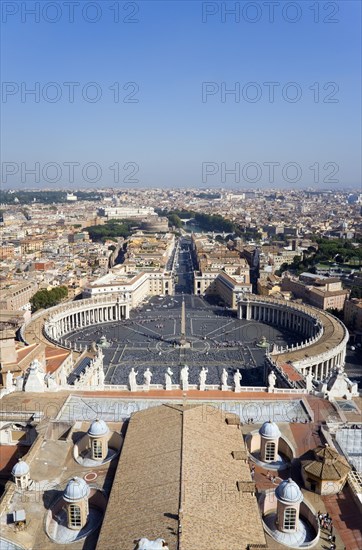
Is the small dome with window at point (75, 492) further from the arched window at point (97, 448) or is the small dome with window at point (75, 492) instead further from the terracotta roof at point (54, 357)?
the terracotta roof at point (54, 357)

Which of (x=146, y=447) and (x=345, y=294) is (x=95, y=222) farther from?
(x=146, y=447)

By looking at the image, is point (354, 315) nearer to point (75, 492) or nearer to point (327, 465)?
point (327, 465)

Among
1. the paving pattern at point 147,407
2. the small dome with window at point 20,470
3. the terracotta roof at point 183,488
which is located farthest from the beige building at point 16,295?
the small dome with window at point 20,470

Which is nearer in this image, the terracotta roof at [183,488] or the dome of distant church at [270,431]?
the terracotta roof at [183,488]

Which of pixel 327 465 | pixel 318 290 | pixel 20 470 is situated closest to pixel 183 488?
pixel 327 465

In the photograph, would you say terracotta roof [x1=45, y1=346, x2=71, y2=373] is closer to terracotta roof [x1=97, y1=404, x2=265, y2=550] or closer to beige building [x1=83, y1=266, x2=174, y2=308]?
terracotta roof [x1=97, y1=404, x2=265, y2=550]
